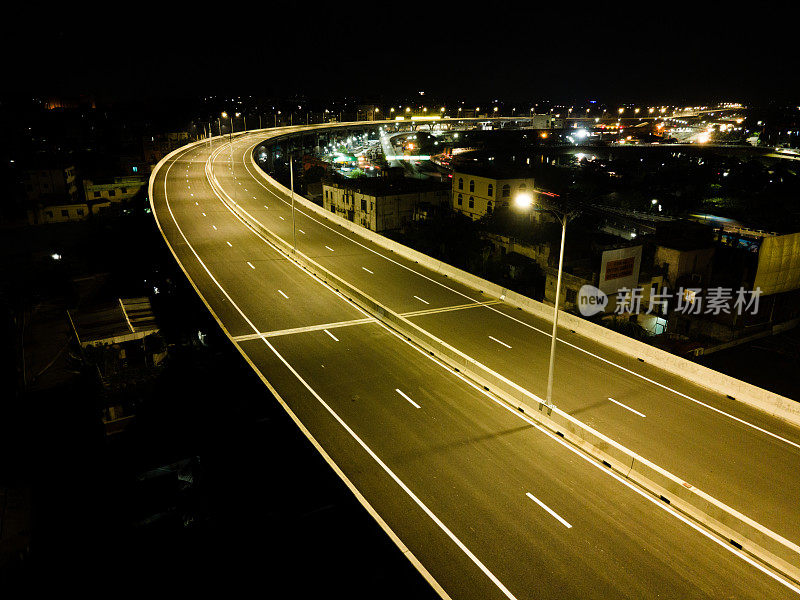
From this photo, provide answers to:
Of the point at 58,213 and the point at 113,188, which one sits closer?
the point at 58,213

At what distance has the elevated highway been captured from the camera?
1053cm

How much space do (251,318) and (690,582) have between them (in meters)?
19.0

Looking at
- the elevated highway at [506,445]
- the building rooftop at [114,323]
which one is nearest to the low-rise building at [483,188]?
the elevated highway at [506,445]

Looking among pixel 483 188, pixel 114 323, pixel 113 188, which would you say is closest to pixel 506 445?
pixel 114 323

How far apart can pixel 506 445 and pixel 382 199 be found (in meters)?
40.4

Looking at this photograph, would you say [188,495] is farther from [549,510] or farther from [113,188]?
[113,188]

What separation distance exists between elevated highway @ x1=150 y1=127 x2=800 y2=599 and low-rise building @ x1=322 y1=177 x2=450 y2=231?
25.5 metres

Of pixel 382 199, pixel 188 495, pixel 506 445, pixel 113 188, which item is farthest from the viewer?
pixel 113 188

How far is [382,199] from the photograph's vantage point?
2051 inches

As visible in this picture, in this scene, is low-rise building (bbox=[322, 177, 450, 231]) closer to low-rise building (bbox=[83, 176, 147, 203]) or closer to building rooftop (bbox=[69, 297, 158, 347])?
building rooftop (bbox=[69, 297, 158, 347])

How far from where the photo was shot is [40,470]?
25953 mm

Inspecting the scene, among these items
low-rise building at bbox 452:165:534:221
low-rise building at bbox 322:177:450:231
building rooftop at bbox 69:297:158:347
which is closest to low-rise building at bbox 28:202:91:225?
low-rise building at bbox 322:177:450:231

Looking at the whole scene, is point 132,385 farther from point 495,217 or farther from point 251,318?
point 495,217

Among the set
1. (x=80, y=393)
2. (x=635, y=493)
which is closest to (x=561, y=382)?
(x=635, y=493)
